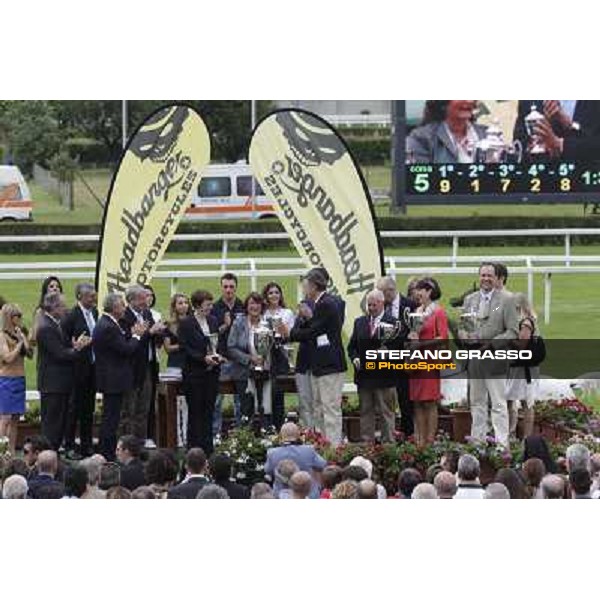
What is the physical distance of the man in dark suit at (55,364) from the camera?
44.9 feet

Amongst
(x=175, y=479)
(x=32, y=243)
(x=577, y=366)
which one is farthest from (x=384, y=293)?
(x=32, y=243)

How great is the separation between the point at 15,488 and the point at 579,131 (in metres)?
5.29

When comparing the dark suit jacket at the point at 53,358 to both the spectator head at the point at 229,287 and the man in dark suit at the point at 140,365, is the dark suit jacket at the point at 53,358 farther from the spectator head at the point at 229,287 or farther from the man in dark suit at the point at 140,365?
the spectator head at the point at 229,287

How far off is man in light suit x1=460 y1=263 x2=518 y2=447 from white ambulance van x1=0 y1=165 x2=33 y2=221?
3.30 m

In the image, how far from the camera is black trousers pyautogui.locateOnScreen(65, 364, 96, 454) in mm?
14008

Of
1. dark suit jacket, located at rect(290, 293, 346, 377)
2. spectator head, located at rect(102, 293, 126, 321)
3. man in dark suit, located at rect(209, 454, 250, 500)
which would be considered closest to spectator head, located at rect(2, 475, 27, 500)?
man in dark suit, located at rect(209, 454, 250, 500)

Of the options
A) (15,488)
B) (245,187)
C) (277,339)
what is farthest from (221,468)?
(245,187)

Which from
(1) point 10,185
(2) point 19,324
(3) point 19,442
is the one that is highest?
(1) point 10,185

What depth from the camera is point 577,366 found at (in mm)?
14648

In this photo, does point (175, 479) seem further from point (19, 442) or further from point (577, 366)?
point (577, 366)

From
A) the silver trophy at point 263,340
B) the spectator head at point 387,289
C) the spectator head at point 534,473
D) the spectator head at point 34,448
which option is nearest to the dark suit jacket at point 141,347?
the silver trophy at point 263,340

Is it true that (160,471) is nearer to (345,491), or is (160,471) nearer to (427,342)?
(345,491)

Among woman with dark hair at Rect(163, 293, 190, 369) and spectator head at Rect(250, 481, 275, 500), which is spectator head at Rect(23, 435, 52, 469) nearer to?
woman with dark hair at Rect(163, 293, 190, 369)

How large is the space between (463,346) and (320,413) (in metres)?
1.08
